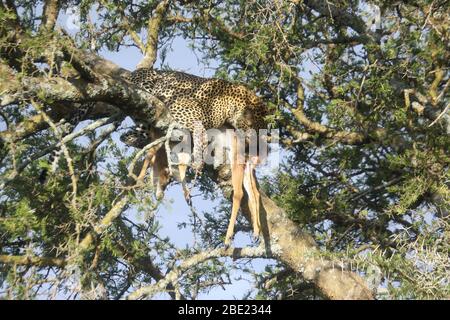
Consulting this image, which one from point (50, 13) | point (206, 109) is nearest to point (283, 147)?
point (206, 109)

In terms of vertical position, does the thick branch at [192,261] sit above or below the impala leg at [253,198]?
below

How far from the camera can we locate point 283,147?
364 inches

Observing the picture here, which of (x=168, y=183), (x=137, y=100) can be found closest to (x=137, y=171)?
(x=168, y=183)

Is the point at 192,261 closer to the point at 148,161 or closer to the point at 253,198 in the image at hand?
the point at 253,198

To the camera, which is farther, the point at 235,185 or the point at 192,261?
the point at 235,185

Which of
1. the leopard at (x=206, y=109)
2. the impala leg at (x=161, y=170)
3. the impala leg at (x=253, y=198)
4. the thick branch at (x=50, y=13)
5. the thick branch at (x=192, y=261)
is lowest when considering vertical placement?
the thick branch at (x=192, y=261)

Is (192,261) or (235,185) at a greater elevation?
(235,185)

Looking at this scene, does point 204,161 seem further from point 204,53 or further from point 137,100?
point 204,53

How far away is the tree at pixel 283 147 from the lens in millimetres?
6461

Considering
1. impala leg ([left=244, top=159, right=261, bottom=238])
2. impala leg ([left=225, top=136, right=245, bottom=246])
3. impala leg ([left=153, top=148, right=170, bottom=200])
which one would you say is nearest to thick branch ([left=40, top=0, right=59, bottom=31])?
impala leg ([left=153, top=148, right=170, bottom=200])

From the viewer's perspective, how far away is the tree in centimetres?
646

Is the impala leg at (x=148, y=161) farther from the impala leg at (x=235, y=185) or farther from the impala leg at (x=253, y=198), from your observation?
the impala leg at (x=253, y=198)

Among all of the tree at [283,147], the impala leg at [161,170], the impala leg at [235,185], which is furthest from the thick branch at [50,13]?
the impala leg at [235,185]

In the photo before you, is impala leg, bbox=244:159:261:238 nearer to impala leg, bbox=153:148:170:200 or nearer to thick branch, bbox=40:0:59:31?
impala leg, bbox=153:148:170:200
